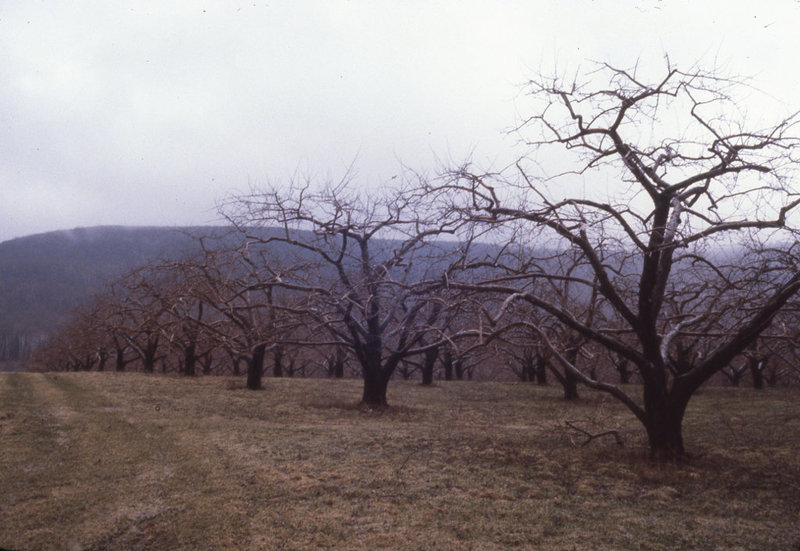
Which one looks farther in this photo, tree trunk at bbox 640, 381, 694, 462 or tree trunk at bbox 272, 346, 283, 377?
tree trunk at bbox 272, 346, 283, 377

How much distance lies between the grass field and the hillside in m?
61.1

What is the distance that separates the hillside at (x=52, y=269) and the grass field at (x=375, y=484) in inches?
2407

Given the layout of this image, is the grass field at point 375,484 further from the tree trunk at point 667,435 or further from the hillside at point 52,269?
the hillside at point 52,269

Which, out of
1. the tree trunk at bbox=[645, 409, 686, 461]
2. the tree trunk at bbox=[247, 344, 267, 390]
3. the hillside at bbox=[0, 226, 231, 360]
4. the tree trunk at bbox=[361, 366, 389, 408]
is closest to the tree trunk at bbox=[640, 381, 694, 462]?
the tree trunk at bbox=[645, 409, 686, 461]

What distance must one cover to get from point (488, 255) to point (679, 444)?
Result: 3.56 m

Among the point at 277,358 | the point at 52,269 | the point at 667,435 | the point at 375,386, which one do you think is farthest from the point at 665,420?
the point at 52,269

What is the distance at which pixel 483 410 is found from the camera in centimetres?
1534

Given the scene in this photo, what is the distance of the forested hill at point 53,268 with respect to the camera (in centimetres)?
7494

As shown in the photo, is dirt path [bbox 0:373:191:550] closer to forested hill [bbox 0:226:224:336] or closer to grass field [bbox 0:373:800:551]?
grass field [bbox 0:373:800:551]

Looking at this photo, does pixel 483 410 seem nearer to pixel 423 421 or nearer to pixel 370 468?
pixel 423 421

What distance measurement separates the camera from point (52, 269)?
91.1 m

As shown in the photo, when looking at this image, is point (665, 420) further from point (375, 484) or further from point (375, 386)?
point (375, 386)

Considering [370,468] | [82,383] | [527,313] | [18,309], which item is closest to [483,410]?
[527,313]

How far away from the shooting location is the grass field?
4703mm
